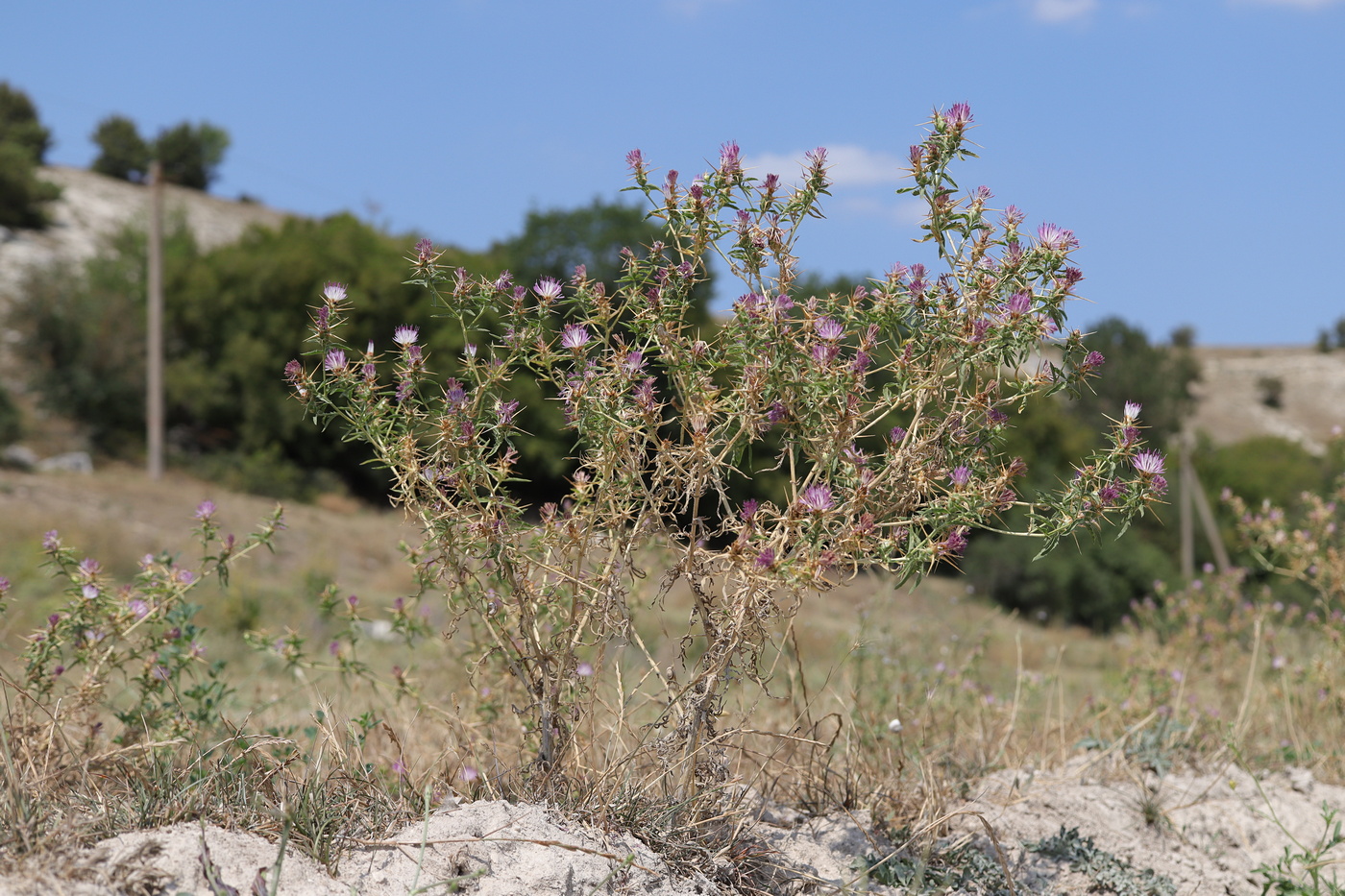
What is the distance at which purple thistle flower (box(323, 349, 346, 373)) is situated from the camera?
263cm

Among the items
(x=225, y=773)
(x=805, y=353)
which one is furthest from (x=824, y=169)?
(x=225, y=773)

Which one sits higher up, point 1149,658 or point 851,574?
point 851,574

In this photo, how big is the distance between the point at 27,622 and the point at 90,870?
21.6ft

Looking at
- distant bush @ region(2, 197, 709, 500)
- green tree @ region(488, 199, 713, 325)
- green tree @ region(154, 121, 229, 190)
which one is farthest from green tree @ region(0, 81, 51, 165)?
green tree @ region(488, 199, 713, 325)

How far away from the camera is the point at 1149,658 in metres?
6.02

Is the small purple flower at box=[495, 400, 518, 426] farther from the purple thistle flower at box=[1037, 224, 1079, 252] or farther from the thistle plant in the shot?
the purple thistle flower at box=[1037, 224, 1079, 252]

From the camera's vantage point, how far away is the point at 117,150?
182 ft

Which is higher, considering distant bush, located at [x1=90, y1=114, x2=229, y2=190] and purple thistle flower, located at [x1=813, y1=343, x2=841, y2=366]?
distant bush, located at [x1=90, y1=114, x2=229, y2=190]

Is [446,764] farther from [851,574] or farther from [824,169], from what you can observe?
[824,169]

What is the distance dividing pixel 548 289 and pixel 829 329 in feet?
2.30


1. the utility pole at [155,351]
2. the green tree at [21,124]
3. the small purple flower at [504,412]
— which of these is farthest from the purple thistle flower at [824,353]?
the green tree at [21,124]

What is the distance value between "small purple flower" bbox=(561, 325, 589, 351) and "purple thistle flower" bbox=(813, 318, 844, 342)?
57cm

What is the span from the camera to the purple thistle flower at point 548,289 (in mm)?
2656

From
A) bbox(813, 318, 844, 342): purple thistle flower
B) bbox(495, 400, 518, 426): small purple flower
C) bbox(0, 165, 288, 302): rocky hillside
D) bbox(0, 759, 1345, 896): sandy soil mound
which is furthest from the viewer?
bbox(0, 165, 288, 302): rocky hillside
